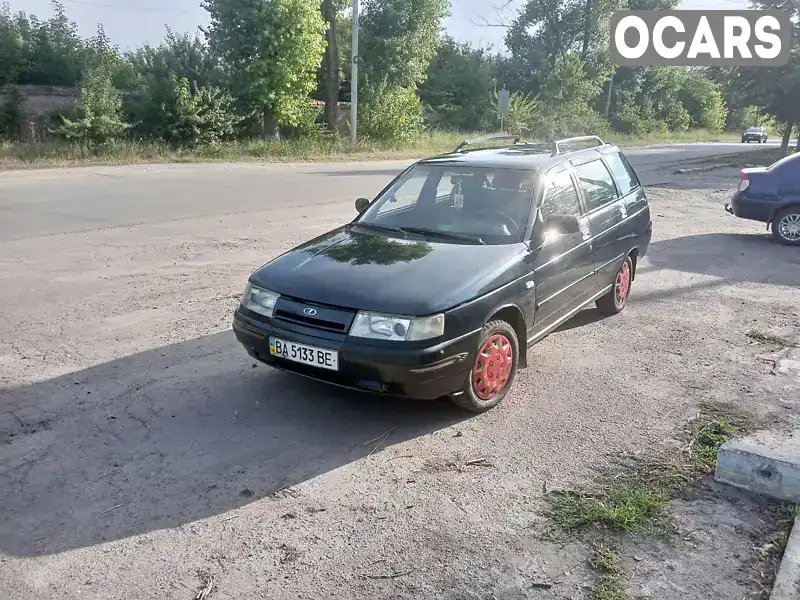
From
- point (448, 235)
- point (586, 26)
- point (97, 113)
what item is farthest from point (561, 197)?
point (586, 26)

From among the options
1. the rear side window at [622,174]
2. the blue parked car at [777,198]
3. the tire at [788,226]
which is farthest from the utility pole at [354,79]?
the rear side window at [622,174]

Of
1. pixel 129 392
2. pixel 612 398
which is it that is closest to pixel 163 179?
pixel 129 392

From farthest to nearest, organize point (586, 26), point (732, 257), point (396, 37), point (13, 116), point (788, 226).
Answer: point (586, 26) < point (396, 37) < point (13, 116) < point (788, 226) < point (732, 257)

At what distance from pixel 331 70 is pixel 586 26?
27223mm

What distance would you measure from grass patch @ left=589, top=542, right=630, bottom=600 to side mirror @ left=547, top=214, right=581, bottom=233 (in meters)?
2.63

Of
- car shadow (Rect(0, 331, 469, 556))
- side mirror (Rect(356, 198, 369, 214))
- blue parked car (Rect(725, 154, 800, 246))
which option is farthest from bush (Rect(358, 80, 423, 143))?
car shadow (Rect(0, 331, 469, 556))

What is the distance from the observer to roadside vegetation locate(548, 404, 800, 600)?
3.21 meters

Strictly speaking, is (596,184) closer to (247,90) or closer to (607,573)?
(607,573)

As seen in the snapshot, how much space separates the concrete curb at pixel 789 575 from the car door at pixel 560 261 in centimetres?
239

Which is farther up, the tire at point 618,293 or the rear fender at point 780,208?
the rear fender at point 780,208

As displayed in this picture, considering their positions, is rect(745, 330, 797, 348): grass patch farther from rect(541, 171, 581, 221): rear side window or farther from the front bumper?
the front bumper

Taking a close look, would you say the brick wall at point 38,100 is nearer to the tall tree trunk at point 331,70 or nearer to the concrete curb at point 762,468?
the tall tree trunk at point 331,70

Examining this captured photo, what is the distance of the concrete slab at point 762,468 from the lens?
3.76m

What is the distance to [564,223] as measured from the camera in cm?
539
